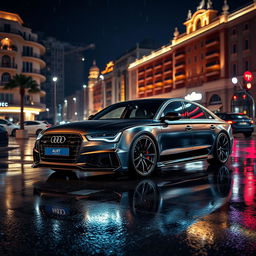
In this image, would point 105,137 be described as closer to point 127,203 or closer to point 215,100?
point 127,203

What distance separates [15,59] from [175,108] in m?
→ 63.4

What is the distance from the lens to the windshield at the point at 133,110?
7.60 m

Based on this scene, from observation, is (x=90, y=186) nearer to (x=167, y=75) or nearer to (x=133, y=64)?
(x=167, y=75)

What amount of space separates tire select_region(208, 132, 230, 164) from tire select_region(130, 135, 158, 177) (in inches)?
80.4

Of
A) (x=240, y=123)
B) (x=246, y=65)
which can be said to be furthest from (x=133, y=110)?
(x=246, y=65)

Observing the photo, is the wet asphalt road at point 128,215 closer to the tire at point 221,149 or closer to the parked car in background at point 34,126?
the tire at point 221,149

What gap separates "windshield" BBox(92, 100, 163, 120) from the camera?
24.9 feet

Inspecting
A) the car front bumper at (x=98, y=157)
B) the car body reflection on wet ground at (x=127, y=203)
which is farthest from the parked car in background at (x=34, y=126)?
the car front bumper at (x=98, y=157)

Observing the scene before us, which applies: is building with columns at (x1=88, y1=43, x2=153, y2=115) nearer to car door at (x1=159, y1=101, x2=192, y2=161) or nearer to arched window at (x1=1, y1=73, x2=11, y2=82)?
arched window at (x1=1, y1=73, x2=11, y2=82)

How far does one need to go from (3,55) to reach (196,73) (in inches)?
1278

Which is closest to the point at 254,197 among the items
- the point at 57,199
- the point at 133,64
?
the point at 57,199

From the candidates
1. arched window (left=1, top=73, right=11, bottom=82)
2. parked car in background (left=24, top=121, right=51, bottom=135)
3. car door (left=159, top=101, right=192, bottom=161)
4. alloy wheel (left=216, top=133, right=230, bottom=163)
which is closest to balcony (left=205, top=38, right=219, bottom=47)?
arched window (left=1, top=73, right=11, bottom=82)

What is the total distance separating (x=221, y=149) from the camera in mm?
8750

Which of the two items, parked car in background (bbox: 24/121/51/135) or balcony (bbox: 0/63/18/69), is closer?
parked car in background (bbox: 24/121/51/135)
